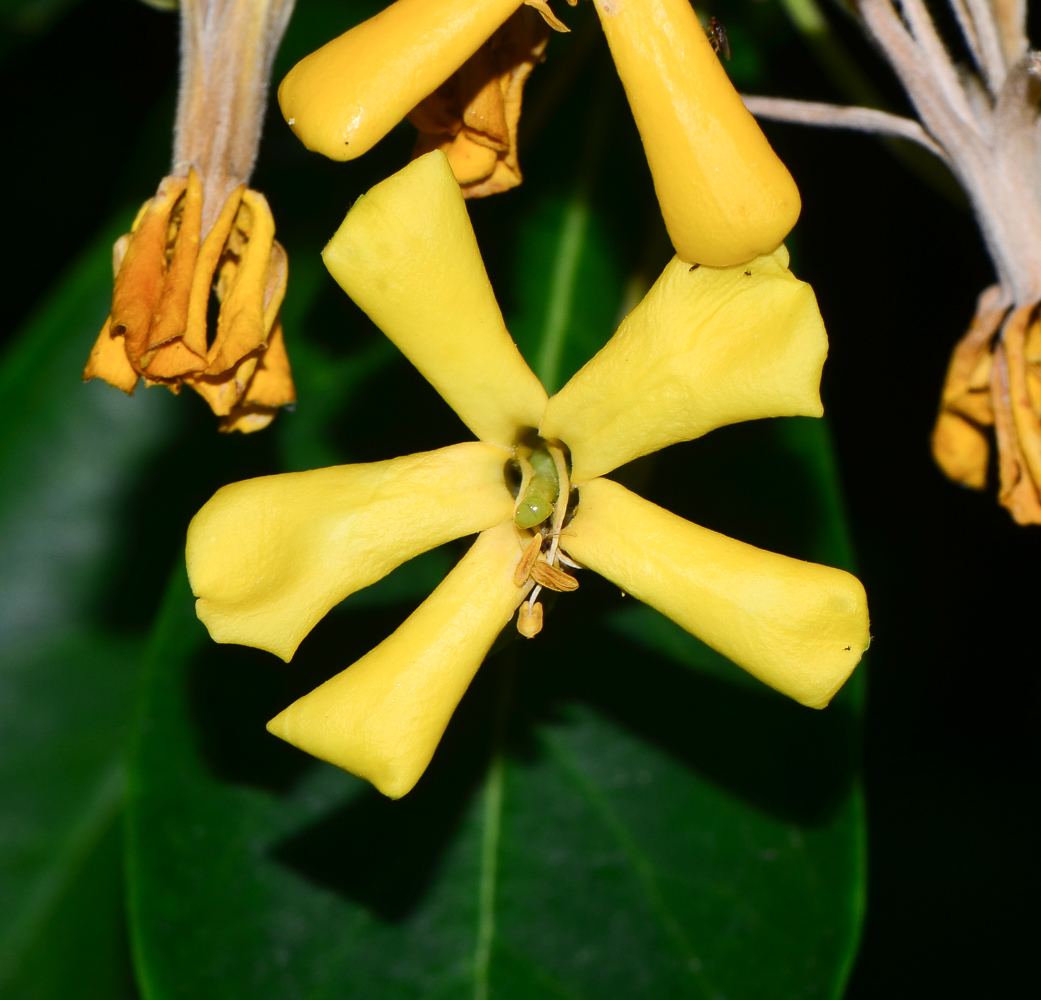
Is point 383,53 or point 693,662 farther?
point 693,662

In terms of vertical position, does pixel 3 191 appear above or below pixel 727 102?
below

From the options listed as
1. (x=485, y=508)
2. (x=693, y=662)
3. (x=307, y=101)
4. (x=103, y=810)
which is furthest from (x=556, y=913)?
(x=307, y=101)

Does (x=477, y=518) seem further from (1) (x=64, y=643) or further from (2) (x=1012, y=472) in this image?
(1) (x=64, y=643)

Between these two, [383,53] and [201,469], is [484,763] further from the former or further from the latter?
[383,53]

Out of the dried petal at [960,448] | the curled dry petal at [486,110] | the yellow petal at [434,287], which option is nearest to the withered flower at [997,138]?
the dried petal at [960,448]

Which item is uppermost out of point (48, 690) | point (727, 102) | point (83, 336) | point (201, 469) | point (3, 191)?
point (727, 102)
